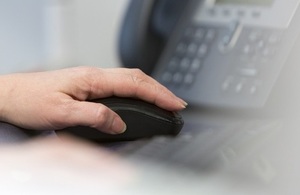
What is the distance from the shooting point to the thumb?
587 mm

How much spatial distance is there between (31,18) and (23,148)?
1.31 meters

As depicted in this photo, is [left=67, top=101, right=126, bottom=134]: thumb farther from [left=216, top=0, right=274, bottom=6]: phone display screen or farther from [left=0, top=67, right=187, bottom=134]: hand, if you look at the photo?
[left=216, top=0, right=274, bottom=6]: phone display screen

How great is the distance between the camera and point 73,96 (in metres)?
0.63

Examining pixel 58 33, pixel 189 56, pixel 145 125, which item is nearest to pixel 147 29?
pixel 189 56

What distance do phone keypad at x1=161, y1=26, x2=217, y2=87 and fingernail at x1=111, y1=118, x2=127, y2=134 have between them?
0.23 m

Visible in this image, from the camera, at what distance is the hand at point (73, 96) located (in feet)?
1.97

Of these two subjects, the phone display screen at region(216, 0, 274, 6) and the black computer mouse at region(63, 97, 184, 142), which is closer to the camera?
the black computer mouse at region(63, 97, 184, 142)

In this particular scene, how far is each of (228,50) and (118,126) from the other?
25cm

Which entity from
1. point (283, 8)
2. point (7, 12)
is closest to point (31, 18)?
point (7, 12)

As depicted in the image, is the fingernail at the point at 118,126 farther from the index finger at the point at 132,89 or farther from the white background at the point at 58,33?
the white background at the point at 58,33

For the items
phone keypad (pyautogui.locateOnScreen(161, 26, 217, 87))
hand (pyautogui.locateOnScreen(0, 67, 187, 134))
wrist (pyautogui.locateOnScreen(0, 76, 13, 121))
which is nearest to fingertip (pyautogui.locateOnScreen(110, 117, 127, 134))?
hand (pyautogui.locateOnScreen(0, 67, 187, 134))

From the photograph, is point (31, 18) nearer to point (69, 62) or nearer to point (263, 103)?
point (69, 62)

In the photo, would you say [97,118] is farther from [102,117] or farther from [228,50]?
[228,50]

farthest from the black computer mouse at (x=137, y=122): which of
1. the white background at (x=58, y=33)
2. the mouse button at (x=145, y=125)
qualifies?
the white background at (x=58, y=33)
